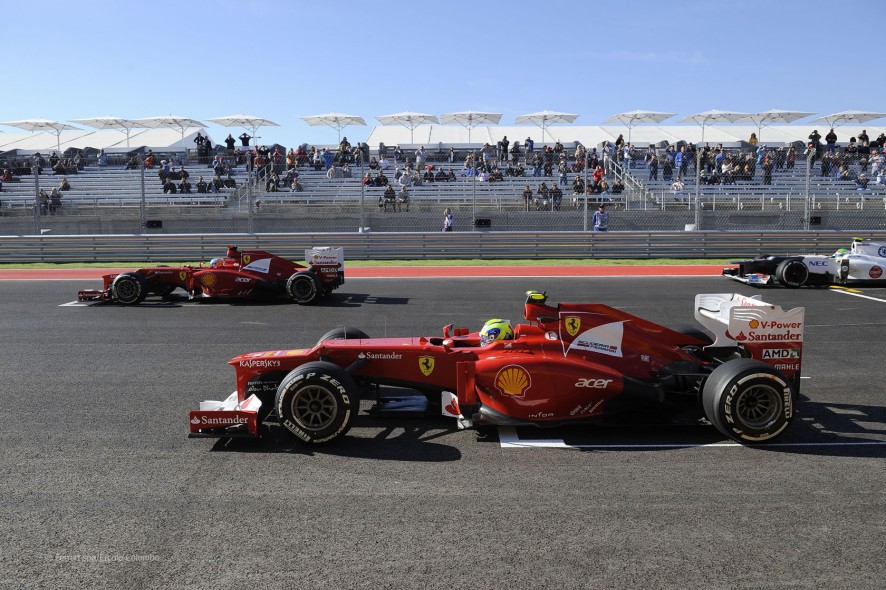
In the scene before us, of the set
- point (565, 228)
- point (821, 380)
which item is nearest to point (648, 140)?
point (565, 228)

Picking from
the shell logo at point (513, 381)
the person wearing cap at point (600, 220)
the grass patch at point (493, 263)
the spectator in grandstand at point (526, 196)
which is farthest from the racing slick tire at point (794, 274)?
the shell logo at point (513, 381)

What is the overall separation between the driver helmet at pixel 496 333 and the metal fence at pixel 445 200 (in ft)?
52.5

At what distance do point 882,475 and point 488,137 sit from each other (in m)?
37.0

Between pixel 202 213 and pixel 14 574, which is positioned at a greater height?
pixel 202 213

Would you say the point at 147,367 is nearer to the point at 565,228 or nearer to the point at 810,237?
the point at 565,228

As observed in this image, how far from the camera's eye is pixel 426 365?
7.11 metres

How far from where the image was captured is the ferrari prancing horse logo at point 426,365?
7102 mm

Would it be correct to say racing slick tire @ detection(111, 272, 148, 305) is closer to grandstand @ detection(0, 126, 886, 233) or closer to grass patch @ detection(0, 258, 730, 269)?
grass patch @ detection(0, 258, 730, 269)

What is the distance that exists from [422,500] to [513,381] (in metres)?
1.67

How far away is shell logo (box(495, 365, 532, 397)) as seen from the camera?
22.5 feet

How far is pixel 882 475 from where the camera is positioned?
239 inches

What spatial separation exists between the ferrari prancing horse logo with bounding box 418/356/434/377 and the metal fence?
54.0ft

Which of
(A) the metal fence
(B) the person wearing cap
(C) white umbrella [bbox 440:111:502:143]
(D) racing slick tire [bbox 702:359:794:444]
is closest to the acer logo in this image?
(D) racing slick tire [bbox 702:359:794:444]

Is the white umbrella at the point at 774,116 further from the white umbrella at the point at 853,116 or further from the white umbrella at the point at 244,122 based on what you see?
the white umbrella at the point at 244,122
